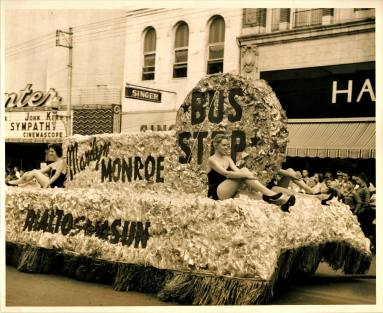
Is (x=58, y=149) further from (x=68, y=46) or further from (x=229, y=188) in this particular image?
(x=229, y=188)

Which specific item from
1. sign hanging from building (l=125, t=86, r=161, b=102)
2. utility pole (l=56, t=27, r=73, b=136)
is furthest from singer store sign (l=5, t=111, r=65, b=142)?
sign hanging from building (l=125, t=86, r=161, b=102)

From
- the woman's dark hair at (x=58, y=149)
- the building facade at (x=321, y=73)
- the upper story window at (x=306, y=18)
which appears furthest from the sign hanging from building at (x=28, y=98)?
the upper story window at (x=306, y=18)

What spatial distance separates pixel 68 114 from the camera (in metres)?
10.7

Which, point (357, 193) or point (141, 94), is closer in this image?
point (357, 193)

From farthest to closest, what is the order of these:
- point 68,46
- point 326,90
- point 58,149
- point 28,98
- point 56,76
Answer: point 56,76
point 68,46
point 28,98
point 326,90
point 58,149

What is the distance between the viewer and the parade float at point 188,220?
4438 mm

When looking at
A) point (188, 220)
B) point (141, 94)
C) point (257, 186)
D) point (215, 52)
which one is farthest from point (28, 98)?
point (257, 186)

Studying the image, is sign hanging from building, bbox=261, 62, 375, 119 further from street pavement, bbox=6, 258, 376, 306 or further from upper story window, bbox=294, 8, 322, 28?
street pavement, bbox=6, 258, 376, 306

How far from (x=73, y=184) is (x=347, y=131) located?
355 cm

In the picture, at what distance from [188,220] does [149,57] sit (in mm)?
6352

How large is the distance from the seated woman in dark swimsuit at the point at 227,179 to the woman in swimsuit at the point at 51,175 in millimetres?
2323

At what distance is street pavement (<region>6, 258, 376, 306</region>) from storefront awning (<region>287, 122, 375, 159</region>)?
1.53 metres

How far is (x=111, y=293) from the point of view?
5109mm

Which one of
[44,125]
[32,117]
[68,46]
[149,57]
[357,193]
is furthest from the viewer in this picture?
[44,125]
